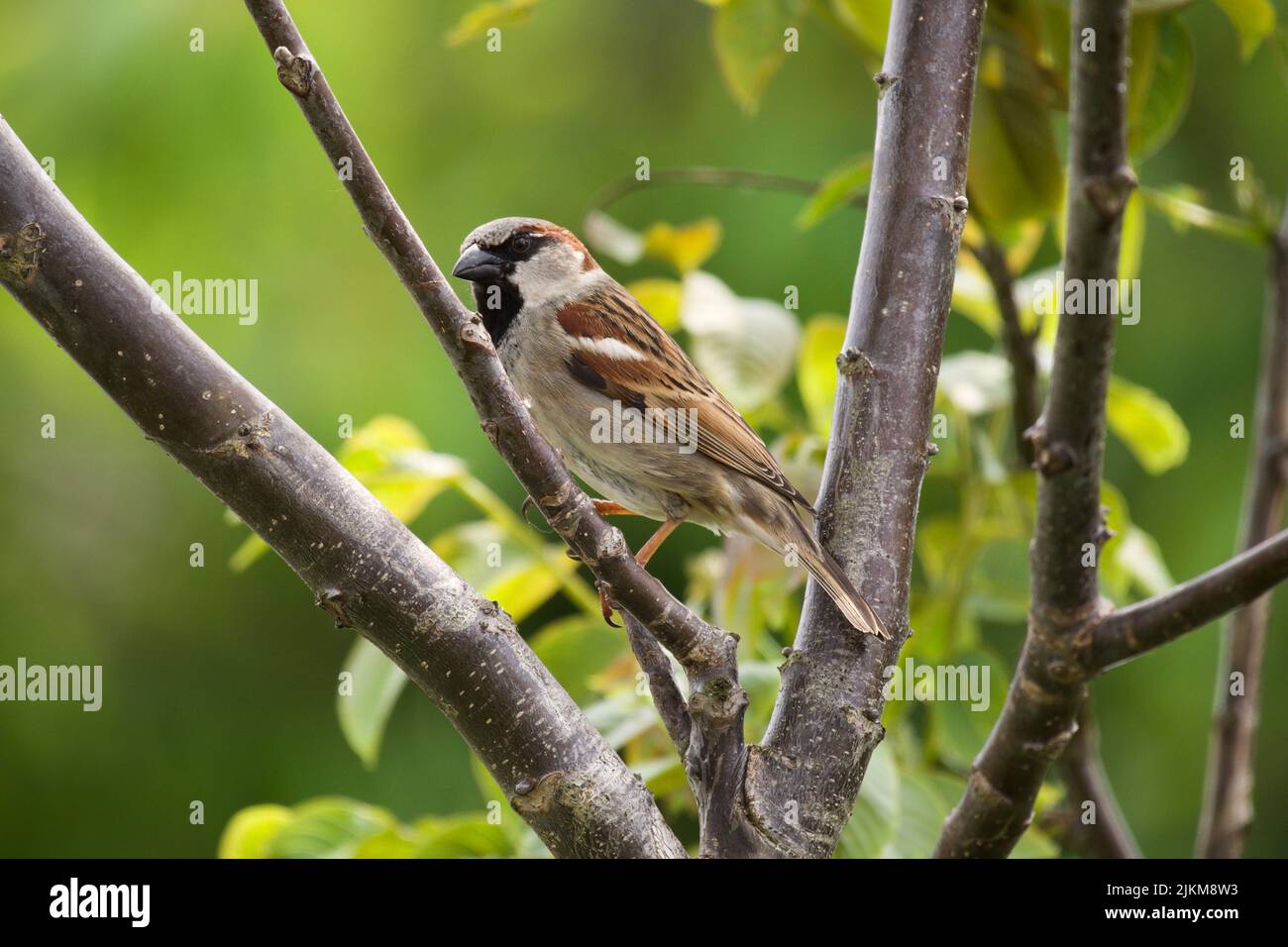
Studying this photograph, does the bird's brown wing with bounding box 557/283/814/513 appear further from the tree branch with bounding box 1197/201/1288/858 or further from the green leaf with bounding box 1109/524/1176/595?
the tree branch with bounding box 1197/201/1288/858

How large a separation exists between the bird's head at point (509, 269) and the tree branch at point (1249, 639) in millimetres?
1376

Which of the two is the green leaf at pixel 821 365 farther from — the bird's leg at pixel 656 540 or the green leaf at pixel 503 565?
the green leaf at pixel 503 565

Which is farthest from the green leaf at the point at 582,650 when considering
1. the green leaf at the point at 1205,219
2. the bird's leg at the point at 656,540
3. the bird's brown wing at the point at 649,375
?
the green leaf at the point at 1205,219

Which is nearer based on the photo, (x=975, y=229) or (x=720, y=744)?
(x=720, y=744)

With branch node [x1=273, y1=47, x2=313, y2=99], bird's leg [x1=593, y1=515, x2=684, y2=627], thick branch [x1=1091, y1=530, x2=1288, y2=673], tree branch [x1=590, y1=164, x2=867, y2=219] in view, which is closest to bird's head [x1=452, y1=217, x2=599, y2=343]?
tree branch [x1=590, y1=164, x2=867, y2=219]

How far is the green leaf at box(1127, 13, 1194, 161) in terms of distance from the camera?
211 centimetres

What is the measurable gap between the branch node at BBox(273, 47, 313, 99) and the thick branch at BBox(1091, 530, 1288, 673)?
958 mm

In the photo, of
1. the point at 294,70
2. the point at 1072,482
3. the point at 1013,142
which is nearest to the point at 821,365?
the point at 1013,142

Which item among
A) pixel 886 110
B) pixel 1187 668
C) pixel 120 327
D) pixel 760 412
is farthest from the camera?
pixel 1187 668

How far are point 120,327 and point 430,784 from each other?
2.74 m

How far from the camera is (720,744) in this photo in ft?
4.77

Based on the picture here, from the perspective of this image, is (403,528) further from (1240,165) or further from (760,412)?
(1240,165)

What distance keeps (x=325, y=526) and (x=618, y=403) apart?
123 cm
